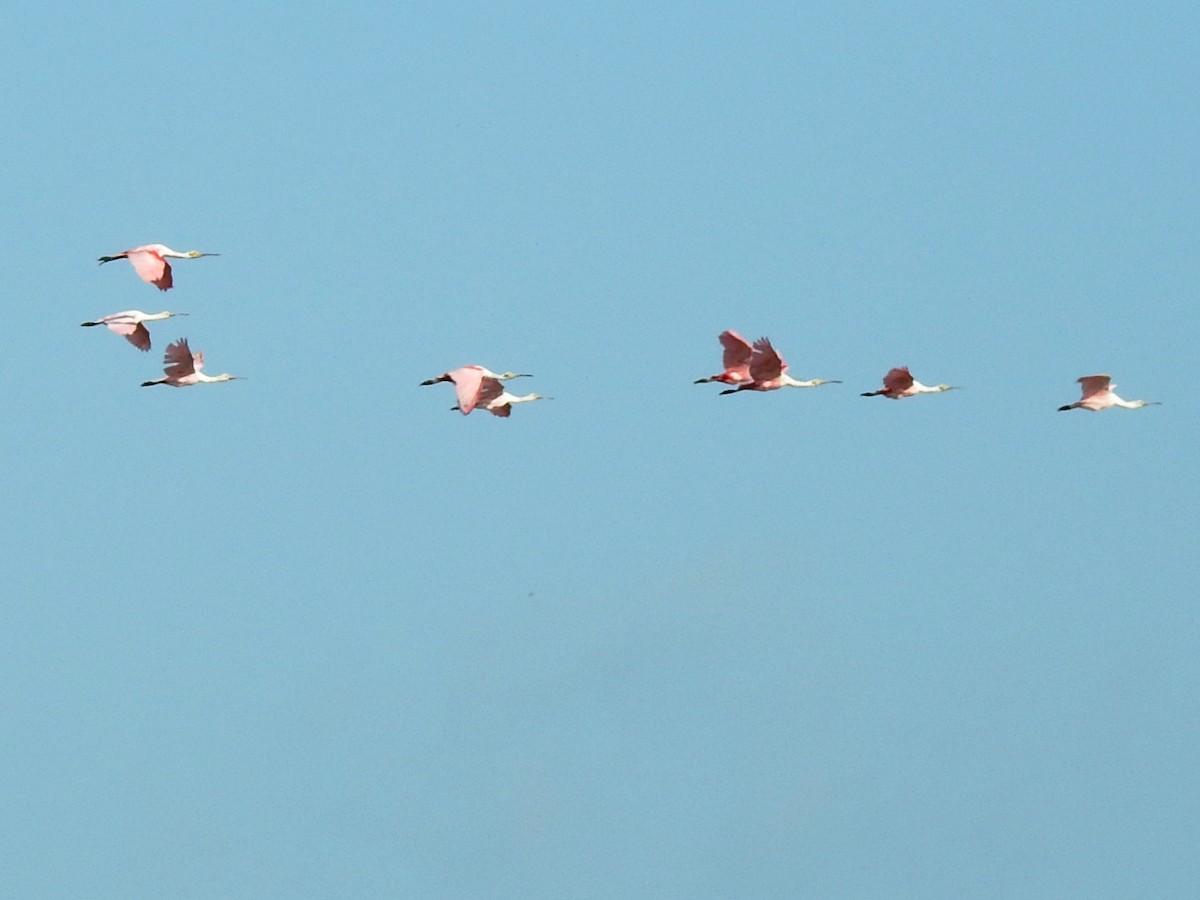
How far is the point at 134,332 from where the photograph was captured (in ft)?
155

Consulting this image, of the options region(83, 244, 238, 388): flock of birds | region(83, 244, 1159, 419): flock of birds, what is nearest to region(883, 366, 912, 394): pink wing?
region(83, 244, 1159, 419): flock of birds

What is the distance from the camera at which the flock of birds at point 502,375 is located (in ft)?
147

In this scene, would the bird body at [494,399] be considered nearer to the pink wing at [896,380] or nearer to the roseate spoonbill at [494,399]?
the roseate spoonbill at [494,399]

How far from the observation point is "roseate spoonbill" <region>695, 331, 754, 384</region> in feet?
157

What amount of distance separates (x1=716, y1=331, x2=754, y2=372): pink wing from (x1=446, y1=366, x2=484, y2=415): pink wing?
5.31 meters

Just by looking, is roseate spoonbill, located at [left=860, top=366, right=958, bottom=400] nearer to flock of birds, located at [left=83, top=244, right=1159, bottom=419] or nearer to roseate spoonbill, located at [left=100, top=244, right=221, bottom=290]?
flock of birds, located at [left=83, top=244, right=1159, bottom=419]

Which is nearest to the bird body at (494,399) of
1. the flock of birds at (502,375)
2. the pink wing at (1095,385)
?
the flock of birds at (502,375)

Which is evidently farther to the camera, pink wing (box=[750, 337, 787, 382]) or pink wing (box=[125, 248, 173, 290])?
pink wing (box=[750, 337, 787, 382])

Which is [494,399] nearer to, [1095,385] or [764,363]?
[764,363]

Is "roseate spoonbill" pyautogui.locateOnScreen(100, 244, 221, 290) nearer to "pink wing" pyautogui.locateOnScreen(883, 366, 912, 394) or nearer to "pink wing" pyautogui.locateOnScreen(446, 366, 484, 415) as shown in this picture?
"pink wing" pyautogui.locateOnScreen(446, 366, 484, 415)

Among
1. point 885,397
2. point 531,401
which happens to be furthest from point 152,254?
point 885,397

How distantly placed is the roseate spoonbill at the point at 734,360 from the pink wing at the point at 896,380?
2.81m

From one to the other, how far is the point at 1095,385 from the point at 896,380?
3479 millimetres

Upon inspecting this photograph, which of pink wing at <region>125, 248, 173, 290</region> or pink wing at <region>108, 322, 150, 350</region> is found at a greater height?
pink wing at <region>125, 248, 173, 290</region>
